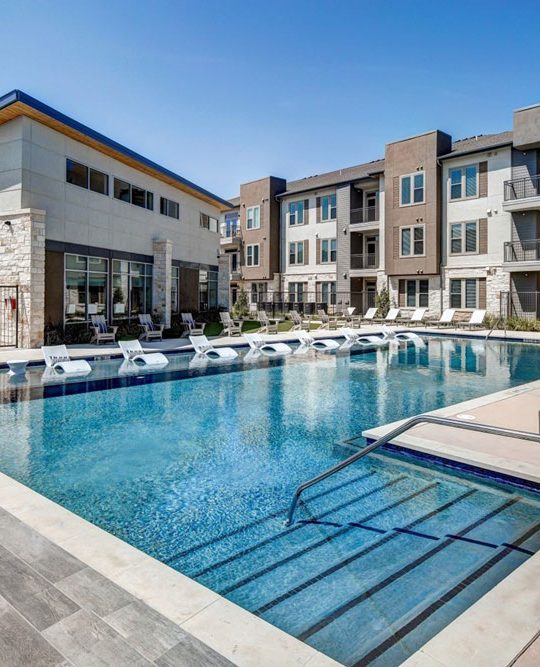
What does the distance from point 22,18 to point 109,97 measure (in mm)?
4673

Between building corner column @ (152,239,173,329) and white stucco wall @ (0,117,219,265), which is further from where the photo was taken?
building corner column @ (152,239,173,329)

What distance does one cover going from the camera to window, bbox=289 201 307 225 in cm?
3519

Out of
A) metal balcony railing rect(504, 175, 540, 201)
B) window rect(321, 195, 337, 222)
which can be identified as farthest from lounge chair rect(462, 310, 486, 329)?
window rect(321, 195, 337, 222)

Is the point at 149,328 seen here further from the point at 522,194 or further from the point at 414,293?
the point at 522,194

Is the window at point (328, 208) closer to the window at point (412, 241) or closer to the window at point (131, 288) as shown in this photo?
the window at point (412, 241)

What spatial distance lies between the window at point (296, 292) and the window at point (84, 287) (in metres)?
18.1

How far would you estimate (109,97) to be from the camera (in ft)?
57.6

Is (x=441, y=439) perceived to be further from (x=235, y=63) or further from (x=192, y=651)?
(x=235, y=63)

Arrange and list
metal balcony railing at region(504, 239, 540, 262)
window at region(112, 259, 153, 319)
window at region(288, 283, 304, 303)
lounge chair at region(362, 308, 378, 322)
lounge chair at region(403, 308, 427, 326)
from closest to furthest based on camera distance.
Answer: window at region(112, 259, 153, 319) < metal balcony railing at region(504, 239, 540, 262) < lounge chair at region(403, 308, 427, 326) < lounge chair at region(362, 308, 378, 322) < window at region(288, 283, 304, 303)

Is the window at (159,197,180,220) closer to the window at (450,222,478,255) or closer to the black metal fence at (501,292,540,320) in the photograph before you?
the window at (450,222,478,255)

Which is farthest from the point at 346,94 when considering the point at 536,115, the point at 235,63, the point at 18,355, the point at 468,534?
the point at 468,534

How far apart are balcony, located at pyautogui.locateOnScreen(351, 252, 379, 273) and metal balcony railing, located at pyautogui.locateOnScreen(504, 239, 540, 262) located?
27.8ft

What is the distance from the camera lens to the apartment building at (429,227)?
24.5 m

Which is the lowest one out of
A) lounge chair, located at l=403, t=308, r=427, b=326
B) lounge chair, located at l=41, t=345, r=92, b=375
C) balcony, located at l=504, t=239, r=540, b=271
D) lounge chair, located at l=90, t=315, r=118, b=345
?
lounge chair, located at l=41, t=345, r=92, b=375
